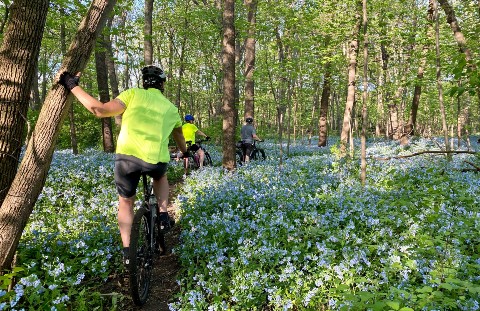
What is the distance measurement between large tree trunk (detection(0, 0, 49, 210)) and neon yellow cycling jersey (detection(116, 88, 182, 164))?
1103 millimetres

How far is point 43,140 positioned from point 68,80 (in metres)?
0.66

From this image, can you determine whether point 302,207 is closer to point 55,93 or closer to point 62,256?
point 62,256

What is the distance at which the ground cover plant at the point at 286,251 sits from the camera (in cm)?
356

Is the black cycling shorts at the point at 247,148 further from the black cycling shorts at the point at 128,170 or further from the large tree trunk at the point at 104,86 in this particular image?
the black cycling shorts at the point at 128,170

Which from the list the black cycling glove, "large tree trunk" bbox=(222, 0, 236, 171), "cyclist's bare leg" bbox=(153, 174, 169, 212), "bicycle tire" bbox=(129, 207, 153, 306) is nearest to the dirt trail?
"bicycle tire" bbox=(129, 207, 153, 306)

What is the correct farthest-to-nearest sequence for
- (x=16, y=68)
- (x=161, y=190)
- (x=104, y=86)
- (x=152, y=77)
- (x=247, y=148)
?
1. (x=104, y=86)
2. (x=247, y=148)
3. (x=161, y=190)
4. (x=152, y=77)
5. (x=16, y=68)

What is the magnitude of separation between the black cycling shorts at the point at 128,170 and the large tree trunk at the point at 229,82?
6.84 m

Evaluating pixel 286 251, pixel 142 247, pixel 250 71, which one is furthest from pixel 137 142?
pixel 250 71

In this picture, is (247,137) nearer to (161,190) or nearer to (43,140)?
(161,190)

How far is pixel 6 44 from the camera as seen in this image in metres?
3.56

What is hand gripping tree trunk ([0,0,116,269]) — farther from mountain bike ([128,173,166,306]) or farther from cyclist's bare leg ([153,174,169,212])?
cyclist's bare leg ([153,174,169,212])

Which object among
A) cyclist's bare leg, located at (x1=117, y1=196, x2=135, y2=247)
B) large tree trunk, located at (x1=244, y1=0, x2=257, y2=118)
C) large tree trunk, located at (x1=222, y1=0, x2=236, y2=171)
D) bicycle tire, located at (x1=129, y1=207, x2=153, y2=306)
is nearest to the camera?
bicycle tire, located at (x1=129, y1=207, x2=153, y2=306)

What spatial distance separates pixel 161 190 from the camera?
459 cm

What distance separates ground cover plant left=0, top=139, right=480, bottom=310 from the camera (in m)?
3.56
